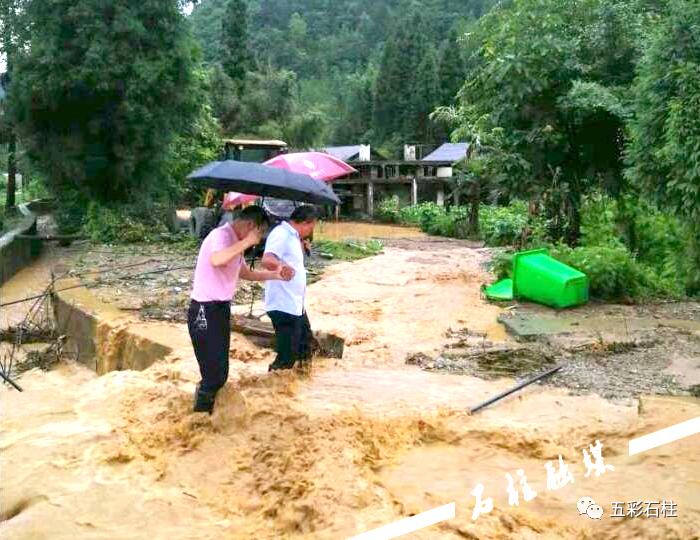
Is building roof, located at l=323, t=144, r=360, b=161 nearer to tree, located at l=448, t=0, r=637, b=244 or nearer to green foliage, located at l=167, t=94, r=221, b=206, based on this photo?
green foliage, located at l=167, t=94, r=221, b=206

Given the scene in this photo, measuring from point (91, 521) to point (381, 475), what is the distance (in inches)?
65.1

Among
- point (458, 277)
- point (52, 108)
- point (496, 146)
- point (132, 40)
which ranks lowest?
point (458, 277)

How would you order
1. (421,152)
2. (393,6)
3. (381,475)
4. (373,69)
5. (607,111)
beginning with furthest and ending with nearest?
(393,6) → (373,69) → (421,152) → (607,111) → (381,475)

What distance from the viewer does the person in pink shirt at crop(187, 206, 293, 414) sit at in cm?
479

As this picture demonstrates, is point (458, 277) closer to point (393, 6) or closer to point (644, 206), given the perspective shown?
point (644, 206)

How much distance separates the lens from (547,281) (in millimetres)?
9594

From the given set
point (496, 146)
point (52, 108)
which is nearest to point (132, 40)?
point (52, 108)

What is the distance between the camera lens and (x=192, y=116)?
20766 mm

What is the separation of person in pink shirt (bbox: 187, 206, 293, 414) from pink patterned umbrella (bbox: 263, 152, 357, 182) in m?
4.98

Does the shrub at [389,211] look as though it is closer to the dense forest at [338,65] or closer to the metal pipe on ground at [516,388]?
the dense forest at [338,65]

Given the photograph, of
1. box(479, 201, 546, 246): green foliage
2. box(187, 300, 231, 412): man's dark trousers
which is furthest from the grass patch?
box(187, 300, 231, 412): man's dark trousers

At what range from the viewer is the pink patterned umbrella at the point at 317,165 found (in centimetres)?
997

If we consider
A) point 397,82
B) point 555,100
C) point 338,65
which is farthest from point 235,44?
point 338,65

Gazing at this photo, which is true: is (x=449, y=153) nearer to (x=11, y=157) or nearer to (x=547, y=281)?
(x=11, y=157)
